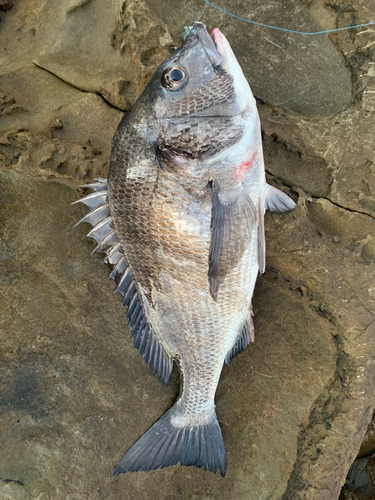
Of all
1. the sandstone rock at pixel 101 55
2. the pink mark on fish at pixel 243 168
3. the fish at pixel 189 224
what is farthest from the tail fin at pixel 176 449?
the sandstone rock at pixel 101 55

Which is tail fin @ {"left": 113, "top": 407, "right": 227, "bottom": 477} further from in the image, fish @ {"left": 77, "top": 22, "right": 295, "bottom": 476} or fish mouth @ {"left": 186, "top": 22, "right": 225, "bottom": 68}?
fish mouth @ {"left": 186, "top": 22, "right": 225, "bottom": 68}

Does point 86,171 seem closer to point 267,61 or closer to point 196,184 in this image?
point 196,184

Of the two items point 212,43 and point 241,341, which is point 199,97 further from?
point 241,341

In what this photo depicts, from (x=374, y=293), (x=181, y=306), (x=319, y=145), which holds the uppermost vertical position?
(x=319, y=145)

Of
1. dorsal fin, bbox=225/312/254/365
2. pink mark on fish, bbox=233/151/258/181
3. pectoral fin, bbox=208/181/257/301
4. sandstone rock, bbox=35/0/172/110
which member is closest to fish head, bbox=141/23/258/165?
pink mark on fish, bbox=233/151/258/181

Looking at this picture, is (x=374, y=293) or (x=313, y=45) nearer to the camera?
(x=374, y=293)

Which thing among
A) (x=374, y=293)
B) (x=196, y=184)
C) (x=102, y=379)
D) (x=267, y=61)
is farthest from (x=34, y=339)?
(x=267, y=61)
